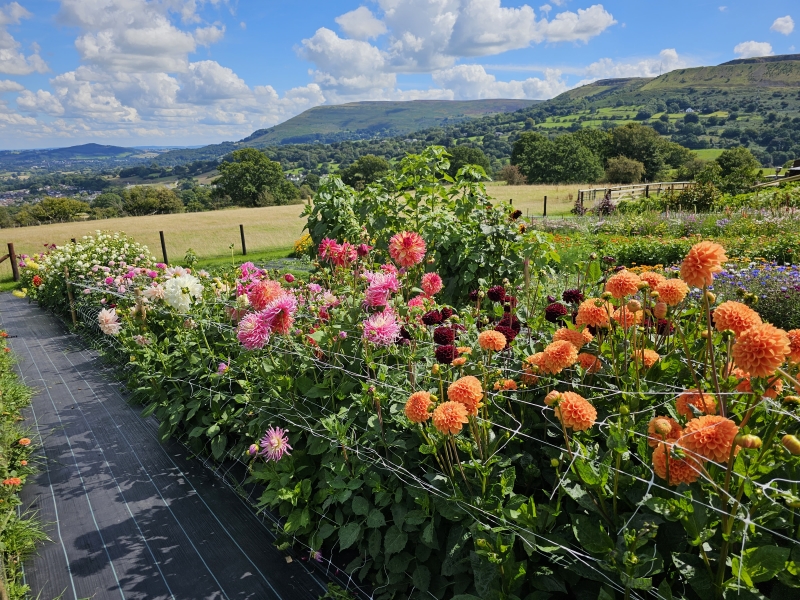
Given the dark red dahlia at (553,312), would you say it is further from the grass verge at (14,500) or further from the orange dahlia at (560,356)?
the grass verge at (14,500)

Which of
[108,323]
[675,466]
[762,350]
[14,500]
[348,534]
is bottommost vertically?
[14,500]

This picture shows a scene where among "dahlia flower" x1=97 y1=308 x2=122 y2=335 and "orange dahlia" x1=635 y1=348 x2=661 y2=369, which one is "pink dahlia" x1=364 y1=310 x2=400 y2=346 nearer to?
"orange dahlia" x1=635 y1=348 x2=661 y2=369

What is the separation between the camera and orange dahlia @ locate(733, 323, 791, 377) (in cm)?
106

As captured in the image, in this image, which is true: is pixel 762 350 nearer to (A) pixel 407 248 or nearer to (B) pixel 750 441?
(B) pixel 750 441

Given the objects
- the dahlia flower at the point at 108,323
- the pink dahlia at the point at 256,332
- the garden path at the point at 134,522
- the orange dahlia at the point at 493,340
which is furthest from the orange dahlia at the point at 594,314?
the dahlia flower at the point at 108,323

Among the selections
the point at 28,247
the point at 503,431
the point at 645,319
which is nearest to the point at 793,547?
the point at 503,431

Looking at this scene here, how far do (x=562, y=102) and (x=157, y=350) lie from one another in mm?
176686

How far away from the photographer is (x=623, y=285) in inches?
62.7

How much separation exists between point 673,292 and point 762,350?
1.72ft

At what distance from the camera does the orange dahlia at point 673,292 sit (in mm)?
1563

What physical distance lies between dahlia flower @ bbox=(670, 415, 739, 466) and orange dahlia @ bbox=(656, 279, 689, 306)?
1.80ft

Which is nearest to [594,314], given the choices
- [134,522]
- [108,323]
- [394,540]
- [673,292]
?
[673,292]

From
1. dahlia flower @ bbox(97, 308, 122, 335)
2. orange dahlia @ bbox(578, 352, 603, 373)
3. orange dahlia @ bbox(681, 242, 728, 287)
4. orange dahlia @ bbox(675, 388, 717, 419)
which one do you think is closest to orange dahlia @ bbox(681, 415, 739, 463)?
orange dahlia @ bbox(675, 388, 717, 419)

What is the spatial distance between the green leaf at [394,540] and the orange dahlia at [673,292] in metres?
1.24
